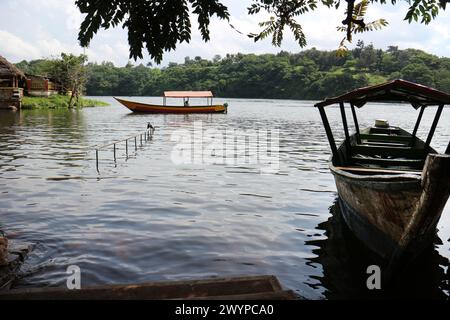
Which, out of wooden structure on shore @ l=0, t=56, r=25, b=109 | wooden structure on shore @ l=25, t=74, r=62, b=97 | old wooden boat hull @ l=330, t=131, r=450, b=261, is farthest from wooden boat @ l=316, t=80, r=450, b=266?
wooden structure on shore @ l=25, t=74, r=62, b=97

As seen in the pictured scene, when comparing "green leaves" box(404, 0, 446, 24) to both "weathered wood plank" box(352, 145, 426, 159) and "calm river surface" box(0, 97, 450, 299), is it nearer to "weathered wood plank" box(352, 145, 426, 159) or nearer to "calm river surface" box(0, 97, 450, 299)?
"calm river surface" box(0, 97, 450, 299)

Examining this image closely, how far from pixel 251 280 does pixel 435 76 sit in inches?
5076

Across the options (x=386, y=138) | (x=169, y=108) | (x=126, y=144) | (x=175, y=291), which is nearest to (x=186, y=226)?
(x=175, y=291)

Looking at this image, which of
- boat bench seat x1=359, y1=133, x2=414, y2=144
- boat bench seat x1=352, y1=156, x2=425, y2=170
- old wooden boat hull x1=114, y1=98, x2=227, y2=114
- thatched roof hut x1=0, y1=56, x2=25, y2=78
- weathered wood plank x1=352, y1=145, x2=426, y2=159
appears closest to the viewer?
boat bench seat x1=352, y1=156, x2=425, y2=170

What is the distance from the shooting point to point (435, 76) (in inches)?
4550

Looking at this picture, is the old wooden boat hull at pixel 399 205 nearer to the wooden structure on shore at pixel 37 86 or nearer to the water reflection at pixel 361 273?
the water reflection at pixel 361 273

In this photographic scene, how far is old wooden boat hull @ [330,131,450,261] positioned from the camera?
5.31 metres

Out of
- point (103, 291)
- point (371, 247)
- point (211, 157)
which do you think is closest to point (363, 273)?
point (371, 247)

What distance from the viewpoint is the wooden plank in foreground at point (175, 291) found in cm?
390

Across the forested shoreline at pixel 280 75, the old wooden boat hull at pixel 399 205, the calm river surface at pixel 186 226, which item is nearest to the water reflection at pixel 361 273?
the calm river surface at pixel 186 226

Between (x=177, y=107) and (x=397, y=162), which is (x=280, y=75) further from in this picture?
(x=397, y=162)

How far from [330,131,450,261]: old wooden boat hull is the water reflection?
42 cm

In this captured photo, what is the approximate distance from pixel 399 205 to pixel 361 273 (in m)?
1.64

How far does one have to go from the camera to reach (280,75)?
14075 cm
